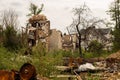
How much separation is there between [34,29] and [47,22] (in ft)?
22.9

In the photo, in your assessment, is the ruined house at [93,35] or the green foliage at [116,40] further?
the green foliage at [116,40]

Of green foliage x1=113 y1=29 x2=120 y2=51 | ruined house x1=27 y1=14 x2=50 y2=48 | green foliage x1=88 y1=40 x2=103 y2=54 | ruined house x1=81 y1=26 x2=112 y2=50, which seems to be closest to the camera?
ruined house x1=81 y1=26 x2=112 y2=50

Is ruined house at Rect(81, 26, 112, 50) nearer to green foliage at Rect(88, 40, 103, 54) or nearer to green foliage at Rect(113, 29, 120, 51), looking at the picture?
green foliage at Rect(88, 40, 103, 54)

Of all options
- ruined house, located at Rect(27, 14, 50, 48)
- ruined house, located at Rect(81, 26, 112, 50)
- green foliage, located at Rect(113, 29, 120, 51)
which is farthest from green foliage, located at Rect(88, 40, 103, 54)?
ruined house, located at Rect(27, 14, 50, 48)

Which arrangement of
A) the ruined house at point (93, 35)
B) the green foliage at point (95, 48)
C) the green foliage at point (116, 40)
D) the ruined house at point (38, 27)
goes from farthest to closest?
the green foliage at point (116, 40) < the ruined house at point (38, 27) < the green foliage at point (95, 48) < the ruined house at point (93, 35)

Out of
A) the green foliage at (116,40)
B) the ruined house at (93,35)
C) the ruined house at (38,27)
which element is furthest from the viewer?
the green foliage at (116,40)

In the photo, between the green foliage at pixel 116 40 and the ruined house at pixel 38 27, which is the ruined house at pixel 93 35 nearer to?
the green foliage at pixel 116 40

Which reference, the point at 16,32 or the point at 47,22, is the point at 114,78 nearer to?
the point at 16,32

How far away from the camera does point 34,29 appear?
156 ft

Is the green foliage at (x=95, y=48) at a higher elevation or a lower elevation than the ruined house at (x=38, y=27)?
lower

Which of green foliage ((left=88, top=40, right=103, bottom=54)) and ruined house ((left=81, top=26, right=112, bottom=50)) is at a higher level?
ruined house ((left=81, top=26, right=112, bottom=50))

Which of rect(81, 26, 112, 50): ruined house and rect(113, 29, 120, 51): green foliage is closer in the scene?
rect(81, 26, 112, 50): ruined house

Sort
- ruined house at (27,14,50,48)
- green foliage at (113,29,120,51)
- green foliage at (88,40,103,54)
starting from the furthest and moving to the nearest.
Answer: green foliage at (113,29,120,51) → ruined house at (27,14,50,48) → green foliage at (88,40,103,54)

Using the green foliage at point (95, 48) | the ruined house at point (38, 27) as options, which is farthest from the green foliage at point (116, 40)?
the ruined house at point (38, 27)
